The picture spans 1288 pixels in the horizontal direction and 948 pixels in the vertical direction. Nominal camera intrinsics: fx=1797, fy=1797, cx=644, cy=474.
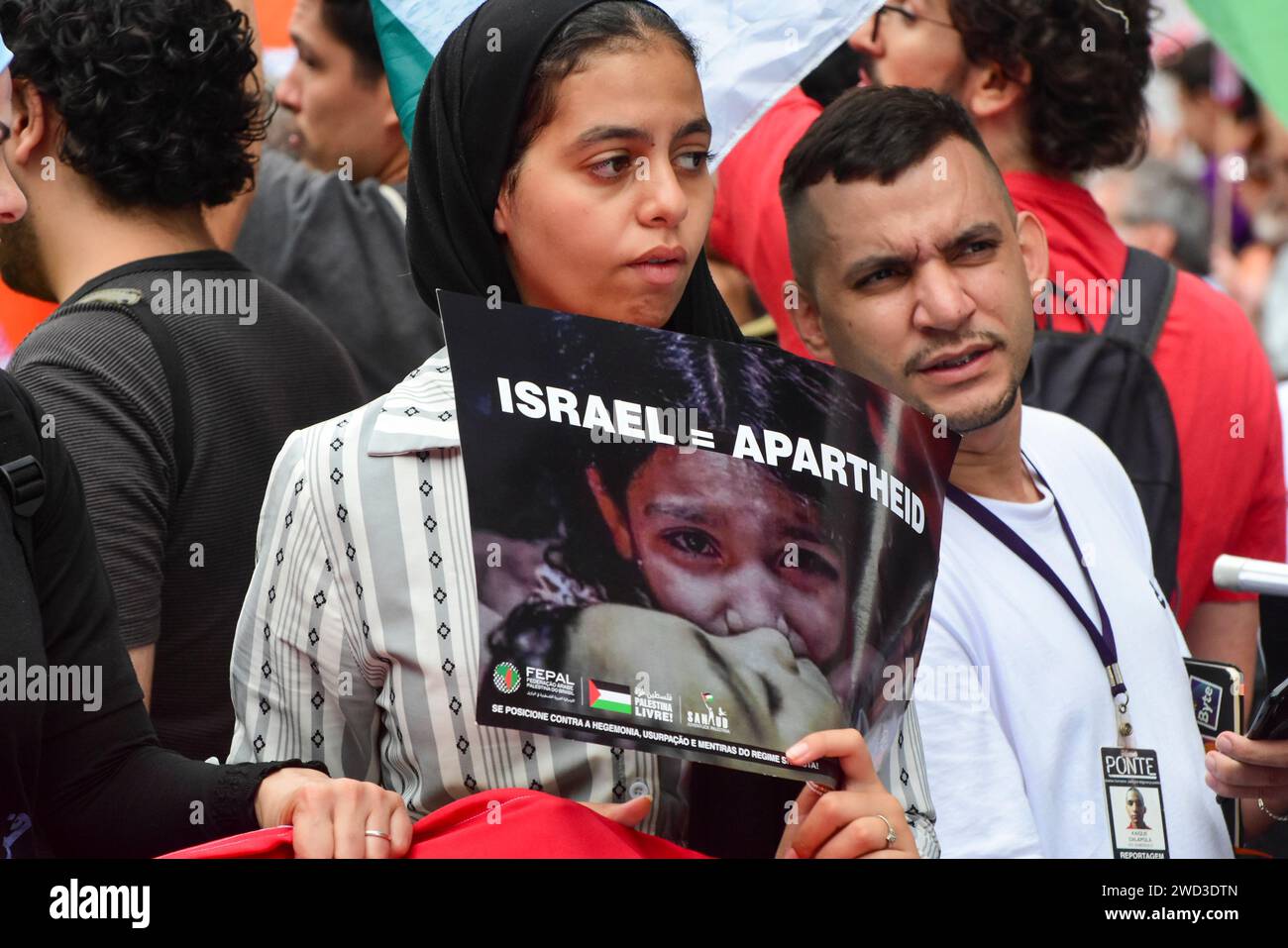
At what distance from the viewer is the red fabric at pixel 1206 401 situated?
131 inches

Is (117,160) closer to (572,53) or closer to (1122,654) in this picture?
(572,53)

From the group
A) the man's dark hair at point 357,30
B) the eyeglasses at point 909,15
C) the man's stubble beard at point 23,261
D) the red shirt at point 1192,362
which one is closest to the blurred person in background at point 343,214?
the man's dark hair at point 357,30

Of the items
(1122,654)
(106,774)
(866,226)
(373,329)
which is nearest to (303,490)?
(106,774)

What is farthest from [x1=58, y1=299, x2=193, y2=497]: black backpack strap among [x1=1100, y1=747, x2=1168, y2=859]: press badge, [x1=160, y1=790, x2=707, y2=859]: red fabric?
[x1=1100, y1=747, x2=1168, y2=859]: press badge

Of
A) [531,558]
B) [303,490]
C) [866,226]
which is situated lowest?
[531,558]

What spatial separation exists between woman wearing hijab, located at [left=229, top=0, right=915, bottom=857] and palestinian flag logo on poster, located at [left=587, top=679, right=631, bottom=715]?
23cm

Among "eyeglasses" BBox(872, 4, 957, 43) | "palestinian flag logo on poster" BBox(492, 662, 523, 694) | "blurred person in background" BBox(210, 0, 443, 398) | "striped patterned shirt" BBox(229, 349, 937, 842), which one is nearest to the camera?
"palestinian flag logo on poster" BBox(492, 662, 523, 694)

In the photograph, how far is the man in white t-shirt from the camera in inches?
100

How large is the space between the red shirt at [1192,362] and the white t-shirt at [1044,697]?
0.50 meters

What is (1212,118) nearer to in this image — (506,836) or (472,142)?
(472,142)

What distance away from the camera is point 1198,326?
3367 mm

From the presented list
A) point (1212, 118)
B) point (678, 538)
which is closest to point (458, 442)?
point (678, 538)

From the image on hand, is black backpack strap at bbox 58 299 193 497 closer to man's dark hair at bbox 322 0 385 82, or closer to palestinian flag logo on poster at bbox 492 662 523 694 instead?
palestinian flag logo on poster at bbox 492 662 523 694
